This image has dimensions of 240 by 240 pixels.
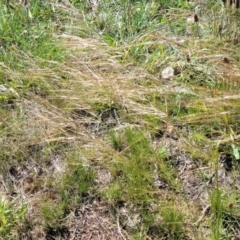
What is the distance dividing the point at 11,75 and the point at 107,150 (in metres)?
0.68

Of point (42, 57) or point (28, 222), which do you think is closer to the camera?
point (28, 222)

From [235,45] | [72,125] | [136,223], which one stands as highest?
[235,45]

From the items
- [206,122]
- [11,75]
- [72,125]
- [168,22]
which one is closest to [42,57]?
[11,75]

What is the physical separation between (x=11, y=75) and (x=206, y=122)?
0.95 meters

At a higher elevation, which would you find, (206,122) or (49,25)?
(49,25)

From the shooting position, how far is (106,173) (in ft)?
6.61

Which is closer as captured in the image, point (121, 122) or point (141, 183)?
point (141, 183)

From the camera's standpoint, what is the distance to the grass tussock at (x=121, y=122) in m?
1.88

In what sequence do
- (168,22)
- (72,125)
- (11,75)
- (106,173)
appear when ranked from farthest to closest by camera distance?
1. (168,22)
2. (11,75)
3. (72,125)
4. (106,173)

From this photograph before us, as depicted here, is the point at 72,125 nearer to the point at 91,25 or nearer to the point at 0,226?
the point at 0,226

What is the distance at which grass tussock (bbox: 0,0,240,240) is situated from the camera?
6.15 ft

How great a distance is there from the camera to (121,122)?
86.0 inches

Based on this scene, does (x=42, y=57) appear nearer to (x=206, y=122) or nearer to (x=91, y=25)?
(x=91, y=25)

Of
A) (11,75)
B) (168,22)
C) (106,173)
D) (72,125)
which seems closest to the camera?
(106,173)
